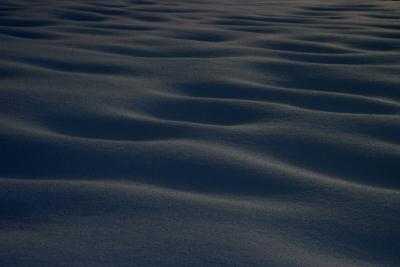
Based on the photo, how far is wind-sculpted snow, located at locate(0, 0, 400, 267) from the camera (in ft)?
2.03

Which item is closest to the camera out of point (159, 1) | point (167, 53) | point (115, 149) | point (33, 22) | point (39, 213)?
point (39, 213)

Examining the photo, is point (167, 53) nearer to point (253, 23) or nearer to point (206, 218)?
point (253, 23)

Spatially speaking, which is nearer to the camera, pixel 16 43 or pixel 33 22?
pixel 16 43

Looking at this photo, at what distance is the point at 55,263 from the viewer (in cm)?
56

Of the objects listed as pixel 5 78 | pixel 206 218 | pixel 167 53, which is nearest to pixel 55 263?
pixel 206 218

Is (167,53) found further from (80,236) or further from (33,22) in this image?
(80,236)

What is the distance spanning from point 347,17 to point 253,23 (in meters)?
0.66

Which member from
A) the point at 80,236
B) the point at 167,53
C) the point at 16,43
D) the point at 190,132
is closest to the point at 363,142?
the point at 190,132

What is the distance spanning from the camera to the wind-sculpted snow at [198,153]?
619mm

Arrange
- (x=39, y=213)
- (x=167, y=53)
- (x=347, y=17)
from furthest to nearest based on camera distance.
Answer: (x=347, y=17), (x=167, y=53), (x=39, y=213)

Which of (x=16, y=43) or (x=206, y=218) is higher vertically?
(x=16, y=43)

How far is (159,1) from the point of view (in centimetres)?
330

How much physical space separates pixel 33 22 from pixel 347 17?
1.70 m

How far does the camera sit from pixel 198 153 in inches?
34.7
